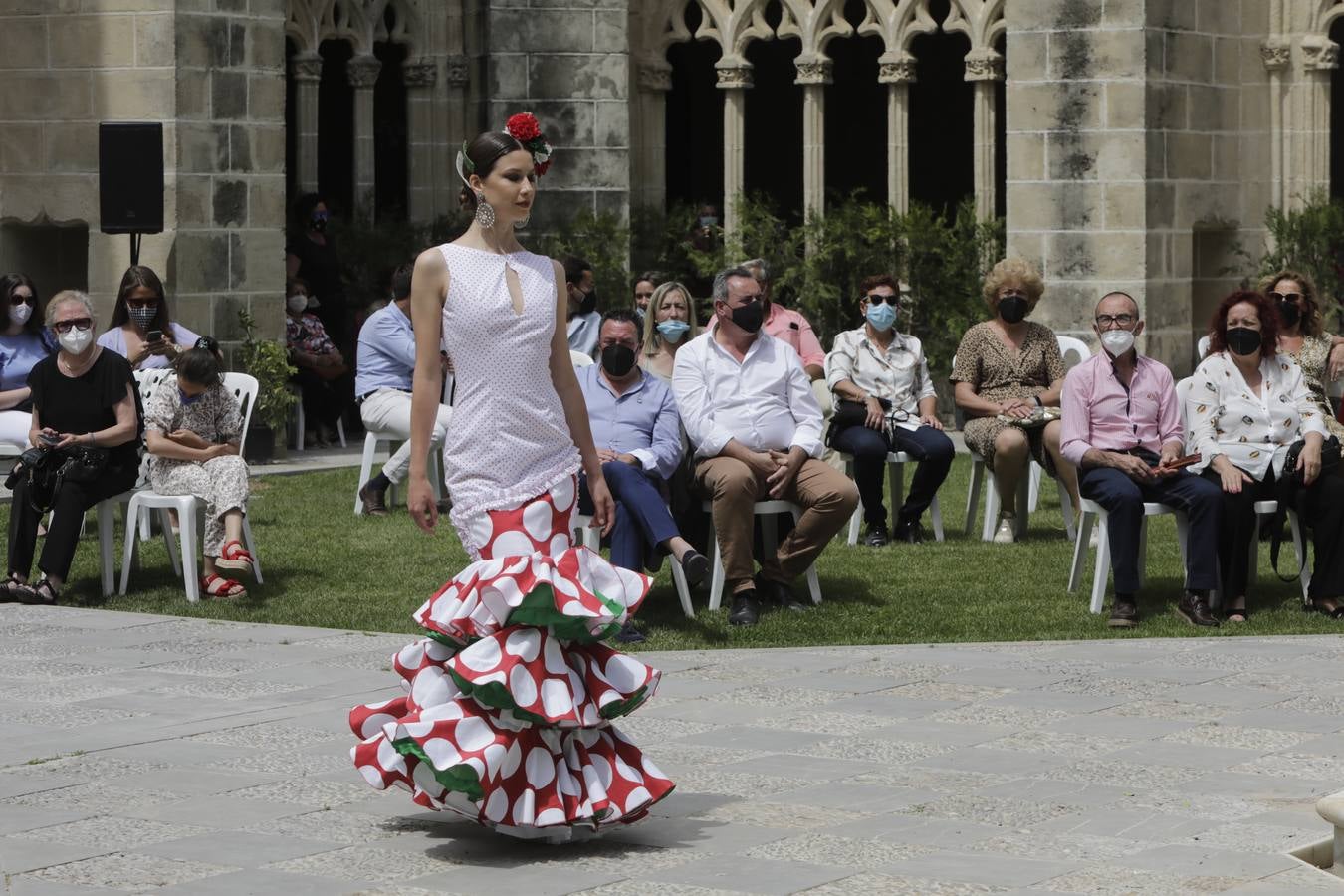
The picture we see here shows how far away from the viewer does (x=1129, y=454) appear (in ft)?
29.6

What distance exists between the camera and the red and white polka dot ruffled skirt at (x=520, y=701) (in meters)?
5.38

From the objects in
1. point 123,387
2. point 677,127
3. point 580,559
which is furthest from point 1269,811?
point 677,127

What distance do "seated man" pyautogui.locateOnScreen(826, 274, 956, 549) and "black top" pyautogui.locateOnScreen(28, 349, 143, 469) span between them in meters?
3.25

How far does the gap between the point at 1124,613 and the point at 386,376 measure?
4690 millimetres

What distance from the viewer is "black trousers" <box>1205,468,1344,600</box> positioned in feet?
28.9

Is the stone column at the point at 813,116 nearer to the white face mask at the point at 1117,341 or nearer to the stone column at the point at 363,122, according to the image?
the stone column at the point at 363,122

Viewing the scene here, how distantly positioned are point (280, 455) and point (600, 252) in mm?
2738

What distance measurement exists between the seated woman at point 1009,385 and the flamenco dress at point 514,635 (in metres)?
5.35

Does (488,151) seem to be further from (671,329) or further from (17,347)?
Result: (17,347)

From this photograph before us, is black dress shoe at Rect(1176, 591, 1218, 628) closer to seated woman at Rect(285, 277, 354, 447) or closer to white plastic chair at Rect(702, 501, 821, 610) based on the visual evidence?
white plastic chair at Rect(702, 501, 821, 610)

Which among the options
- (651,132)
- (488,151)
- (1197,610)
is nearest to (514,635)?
(488,151)

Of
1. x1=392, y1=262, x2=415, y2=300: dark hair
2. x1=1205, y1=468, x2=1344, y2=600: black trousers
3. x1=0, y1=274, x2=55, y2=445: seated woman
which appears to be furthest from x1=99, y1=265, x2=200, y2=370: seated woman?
x1=1205, y1=468, x2=1344, y2=600: black trousers

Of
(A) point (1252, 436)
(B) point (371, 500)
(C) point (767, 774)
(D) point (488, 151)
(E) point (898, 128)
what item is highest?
(E) point (898, 128)

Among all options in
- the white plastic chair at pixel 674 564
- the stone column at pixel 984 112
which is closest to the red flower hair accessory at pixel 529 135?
the white plastic chair at pixel 674 564
